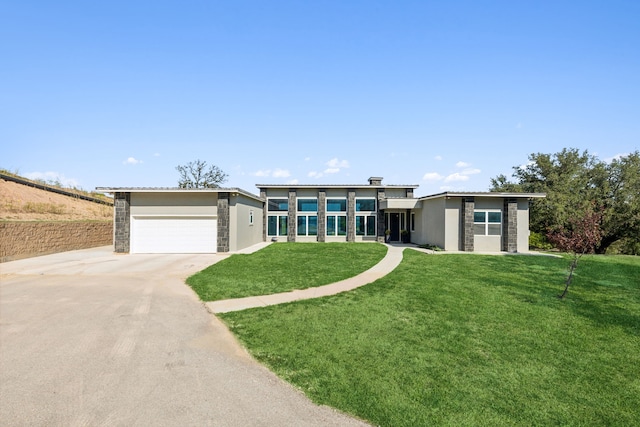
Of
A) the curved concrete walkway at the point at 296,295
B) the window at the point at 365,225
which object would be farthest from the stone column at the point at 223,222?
the window at the point at 365,225

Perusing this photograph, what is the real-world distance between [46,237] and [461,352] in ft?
74.4

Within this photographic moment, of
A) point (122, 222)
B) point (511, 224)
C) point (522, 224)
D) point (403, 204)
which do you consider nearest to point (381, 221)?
point (403, 204)

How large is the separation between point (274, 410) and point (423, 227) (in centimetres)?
2174

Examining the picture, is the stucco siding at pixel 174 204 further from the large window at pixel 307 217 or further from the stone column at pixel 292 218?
the large window at pixel 307 217

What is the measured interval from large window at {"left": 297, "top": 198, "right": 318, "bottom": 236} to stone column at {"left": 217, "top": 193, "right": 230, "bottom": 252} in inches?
349

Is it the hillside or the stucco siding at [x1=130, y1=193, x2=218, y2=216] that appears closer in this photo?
the stucco siding at [x1=130, y1=193, x2=218, y2=216]

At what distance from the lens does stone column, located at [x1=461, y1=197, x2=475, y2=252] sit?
20.0 metres

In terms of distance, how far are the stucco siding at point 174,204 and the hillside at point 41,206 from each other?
682cm

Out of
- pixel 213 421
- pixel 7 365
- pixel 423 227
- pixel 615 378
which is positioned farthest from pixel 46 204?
pixel 615 378

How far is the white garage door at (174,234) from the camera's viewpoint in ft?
62.8

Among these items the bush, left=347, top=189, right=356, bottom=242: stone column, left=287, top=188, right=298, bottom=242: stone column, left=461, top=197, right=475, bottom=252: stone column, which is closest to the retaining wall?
left=287, top=188, right=298, bottom=242: stone column

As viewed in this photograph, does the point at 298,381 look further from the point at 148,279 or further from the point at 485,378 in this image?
the point at 148,279

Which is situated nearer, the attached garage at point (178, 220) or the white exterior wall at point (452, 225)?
the attached garage at point (178, 220)

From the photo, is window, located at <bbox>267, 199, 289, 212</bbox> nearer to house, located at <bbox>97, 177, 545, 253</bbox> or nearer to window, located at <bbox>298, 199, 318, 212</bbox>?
window, located at <bbox>298, 199, 318, 212</bbox>
